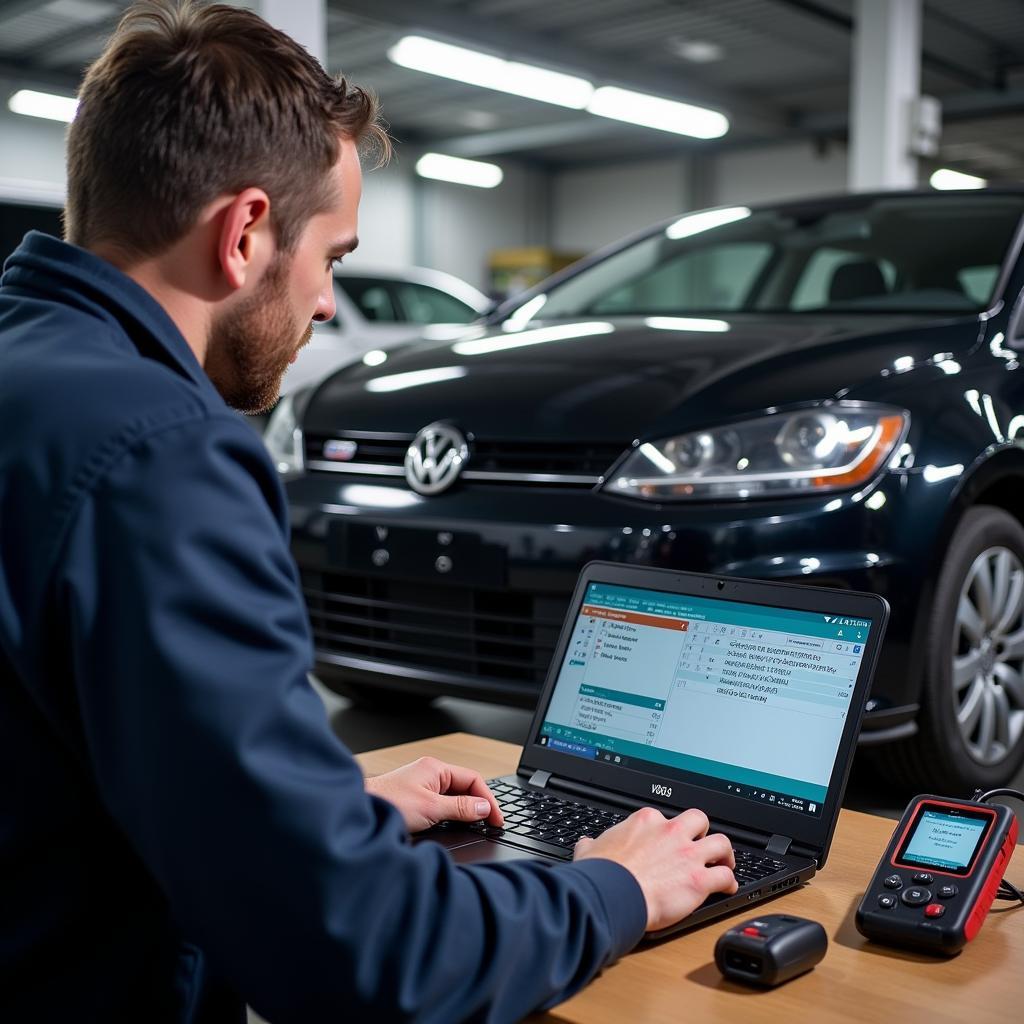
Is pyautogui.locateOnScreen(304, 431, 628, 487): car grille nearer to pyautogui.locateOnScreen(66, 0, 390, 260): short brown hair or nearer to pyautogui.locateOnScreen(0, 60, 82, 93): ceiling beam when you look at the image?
pyautogui.locateOnScreen(66, 0, 390, 260): short brown hair

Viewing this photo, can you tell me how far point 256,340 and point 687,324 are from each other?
2212 mm

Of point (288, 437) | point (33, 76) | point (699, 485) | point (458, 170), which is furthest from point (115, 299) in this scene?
point (458, 170)

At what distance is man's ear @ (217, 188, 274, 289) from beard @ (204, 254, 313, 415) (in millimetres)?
17

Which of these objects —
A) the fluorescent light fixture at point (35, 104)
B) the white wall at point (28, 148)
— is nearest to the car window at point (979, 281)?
the fluorescent light fixture at point (35, 104)

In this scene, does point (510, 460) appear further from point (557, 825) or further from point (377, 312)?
point (377, 312)

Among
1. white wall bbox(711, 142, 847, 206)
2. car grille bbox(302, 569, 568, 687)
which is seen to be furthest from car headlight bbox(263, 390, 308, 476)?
white wall bbox(711, 142, 847, 206)

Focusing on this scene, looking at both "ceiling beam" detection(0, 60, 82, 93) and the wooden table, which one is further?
"ceiling beam" detection(0, 60, 82, 93)

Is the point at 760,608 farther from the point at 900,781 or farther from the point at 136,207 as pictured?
the point at 900,781

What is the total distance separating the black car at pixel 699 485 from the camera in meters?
2.43

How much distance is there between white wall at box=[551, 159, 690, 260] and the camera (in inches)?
710

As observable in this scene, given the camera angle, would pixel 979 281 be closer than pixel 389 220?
Yes

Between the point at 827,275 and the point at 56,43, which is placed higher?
the point at 56,43

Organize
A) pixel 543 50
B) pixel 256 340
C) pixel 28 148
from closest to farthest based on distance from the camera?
pixel 256 340
pixel 543 50
pixel 28 148

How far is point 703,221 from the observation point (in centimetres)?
394
